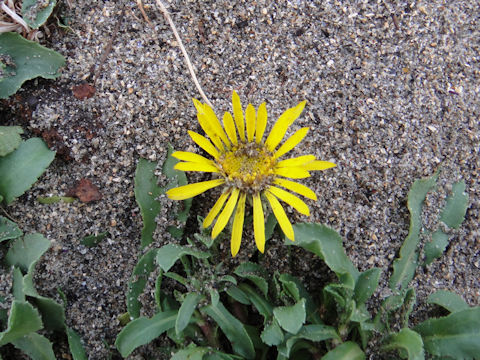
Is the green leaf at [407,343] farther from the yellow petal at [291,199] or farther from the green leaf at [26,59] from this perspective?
the green leaf at [26,59]

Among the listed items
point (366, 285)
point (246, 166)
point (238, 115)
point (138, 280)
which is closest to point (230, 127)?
point (238, 115)

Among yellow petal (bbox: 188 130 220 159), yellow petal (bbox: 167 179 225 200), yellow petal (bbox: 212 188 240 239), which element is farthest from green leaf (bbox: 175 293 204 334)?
yellow petal (bbox: 188 130 220 159)

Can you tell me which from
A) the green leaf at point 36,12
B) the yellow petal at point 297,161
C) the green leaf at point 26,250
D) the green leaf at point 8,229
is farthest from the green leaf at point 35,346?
the green leaf at point 36,12

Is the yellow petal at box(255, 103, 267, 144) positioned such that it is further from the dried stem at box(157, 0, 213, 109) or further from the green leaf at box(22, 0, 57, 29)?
the green leaf at box(22, 0, 57, 29)

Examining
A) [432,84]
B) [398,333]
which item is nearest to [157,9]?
[432,84]

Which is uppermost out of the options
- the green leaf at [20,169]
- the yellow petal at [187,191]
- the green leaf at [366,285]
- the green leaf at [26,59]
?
the green leaf at [26,59]

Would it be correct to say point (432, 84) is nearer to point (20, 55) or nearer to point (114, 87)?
point (114, 87)
